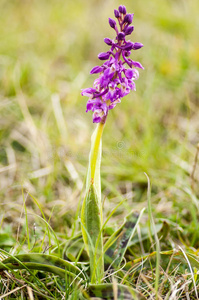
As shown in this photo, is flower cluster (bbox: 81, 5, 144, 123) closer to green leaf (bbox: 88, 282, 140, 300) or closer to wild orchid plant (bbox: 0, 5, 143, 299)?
wild orchid plant (bbox: 0, 5, 143, 299)

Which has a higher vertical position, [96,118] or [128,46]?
[128,46]

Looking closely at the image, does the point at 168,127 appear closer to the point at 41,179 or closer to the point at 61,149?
the point at 61,149

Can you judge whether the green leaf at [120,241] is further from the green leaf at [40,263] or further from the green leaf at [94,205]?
the green leaf at [40,263]

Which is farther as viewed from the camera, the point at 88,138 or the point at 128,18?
the point at 88,138

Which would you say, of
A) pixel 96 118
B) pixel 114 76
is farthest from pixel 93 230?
pixel 114 76

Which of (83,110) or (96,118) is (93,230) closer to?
(96,118)

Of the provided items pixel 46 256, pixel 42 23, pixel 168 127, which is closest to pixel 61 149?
pixel 168 127
